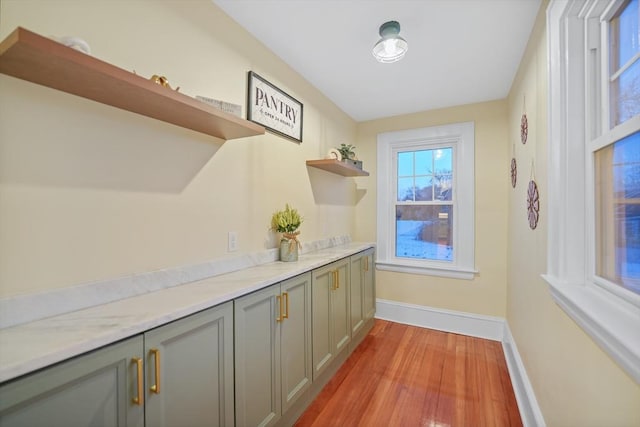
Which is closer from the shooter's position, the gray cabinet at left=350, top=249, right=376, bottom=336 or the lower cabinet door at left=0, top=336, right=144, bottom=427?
the lower cabinet door at left=0, top=336, right=144, bottom=427

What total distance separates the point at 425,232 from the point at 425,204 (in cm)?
34

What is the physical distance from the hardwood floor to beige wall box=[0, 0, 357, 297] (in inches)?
49.8

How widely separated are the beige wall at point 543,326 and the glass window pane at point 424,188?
2.76 feet

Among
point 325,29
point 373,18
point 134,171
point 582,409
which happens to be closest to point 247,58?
point 325,29

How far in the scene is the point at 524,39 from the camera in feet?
6.26

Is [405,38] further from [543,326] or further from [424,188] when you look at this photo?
[543,326]

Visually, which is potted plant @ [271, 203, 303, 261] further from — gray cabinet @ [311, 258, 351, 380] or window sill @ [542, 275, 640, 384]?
window sill @ [542, 275, 640, 384]

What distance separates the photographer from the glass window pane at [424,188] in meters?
3.28

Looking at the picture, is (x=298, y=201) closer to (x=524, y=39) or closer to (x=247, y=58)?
(x=247, y=58)

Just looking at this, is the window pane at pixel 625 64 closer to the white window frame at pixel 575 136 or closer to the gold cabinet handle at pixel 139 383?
the white window frame at pixel 575 136

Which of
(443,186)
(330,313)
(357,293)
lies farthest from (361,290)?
(443,186)

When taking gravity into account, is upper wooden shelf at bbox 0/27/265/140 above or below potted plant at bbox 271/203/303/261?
above

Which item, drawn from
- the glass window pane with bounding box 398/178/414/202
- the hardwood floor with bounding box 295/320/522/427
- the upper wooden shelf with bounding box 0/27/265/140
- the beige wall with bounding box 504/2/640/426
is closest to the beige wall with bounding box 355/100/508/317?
the beige wall with bounding box 504/2/640/426

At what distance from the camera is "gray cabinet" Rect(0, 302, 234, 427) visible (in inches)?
27.5
